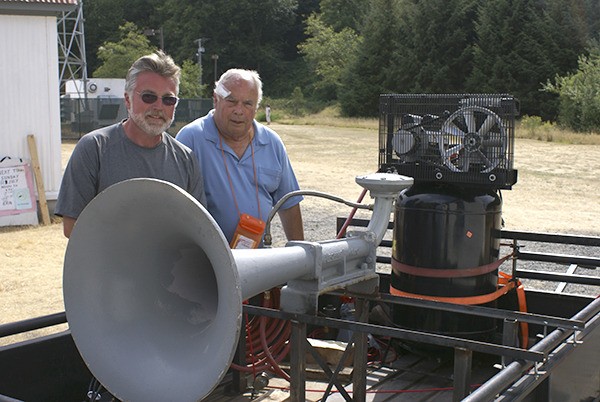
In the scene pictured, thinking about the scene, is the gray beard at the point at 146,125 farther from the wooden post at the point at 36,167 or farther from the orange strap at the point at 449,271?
the wooden post at the point at 36,167

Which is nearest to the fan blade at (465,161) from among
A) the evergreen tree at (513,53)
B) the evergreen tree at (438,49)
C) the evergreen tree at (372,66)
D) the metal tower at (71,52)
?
the metal tower at (71,52)

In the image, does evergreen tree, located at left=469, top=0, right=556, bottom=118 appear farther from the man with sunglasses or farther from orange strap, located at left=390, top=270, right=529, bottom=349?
the man with sunglasses

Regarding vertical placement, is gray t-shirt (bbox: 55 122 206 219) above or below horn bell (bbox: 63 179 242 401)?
above

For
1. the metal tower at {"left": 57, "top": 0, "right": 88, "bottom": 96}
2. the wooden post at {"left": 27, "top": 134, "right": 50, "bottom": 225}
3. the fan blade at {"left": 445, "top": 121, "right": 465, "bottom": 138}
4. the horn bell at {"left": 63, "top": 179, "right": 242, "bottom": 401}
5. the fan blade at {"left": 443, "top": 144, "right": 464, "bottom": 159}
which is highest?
the metal tower at {"left": 57, "top": 0, "right": 88, "bottom": 96}

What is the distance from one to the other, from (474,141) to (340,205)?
10.9 meters

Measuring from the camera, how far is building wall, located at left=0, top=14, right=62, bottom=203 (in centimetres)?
1130

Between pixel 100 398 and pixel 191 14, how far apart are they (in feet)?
283

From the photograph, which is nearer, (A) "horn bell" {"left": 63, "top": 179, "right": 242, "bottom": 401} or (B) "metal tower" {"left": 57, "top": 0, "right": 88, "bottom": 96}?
(A) "horn bell" {"left": 63, "top": 179, "right": 242, "bottom": 401}

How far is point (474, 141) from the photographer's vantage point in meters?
4.02

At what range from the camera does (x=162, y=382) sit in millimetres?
2590

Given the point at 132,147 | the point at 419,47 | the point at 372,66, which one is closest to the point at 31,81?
the point at 132,147

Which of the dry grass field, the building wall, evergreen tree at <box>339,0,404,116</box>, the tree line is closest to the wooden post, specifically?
the building wall

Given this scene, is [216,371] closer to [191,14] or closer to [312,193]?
[312,193]

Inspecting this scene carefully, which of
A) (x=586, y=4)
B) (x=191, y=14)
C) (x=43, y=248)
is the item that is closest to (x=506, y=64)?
(x=586, y=4)
